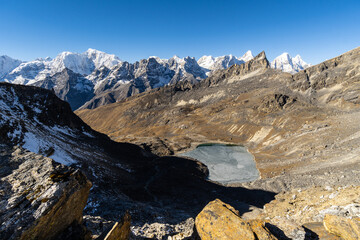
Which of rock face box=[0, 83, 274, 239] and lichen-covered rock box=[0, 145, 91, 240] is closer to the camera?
lichen-covered rock box=[0, 145, 91, 240]

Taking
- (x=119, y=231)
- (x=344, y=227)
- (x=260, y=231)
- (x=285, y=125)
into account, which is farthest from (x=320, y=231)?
(x=285, y=125)

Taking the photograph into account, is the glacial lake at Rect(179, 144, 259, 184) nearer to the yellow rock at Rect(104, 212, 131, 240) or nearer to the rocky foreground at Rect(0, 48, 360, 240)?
the rocky foreground at Rect(0, 48, 360, 240)

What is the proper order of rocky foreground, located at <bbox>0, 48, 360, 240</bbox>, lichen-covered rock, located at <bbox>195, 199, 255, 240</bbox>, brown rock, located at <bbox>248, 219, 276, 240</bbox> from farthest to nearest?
1. rocky foreground, located at <bbox>0, 48, 360, 240</bbox>
2. lichen-covered rock, located at <bbox>195, 199, 255, 240</bbox>
3. brown rock, located at <bbox>248, 219, 276, 240</bbox>

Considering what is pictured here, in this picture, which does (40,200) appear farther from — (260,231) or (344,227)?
(344,227)

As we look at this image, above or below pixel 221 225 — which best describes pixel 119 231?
below

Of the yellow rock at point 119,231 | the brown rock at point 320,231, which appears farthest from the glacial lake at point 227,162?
the yellow rock at point 119,231

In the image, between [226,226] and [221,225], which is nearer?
[226,226]

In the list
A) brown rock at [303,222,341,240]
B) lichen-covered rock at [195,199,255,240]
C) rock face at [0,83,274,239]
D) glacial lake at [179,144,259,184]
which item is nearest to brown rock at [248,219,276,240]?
lichen-covered rock at [195,199,255,240]
